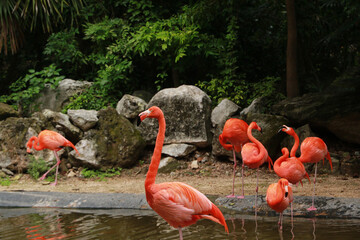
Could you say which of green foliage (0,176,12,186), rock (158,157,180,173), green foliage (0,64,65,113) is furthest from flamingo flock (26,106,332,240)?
green foliage (0,64,65,113)

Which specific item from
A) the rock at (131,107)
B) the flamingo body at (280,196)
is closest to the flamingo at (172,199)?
the flamingo body at (280,196)

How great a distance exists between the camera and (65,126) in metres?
7.98

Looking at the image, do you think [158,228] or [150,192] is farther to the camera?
[158,228]

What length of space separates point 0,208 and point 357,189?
4869mm

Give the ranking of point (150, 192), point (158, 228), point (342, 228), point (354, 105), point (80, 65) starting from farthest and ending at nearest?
point (80, 65) < point (354, 105) < point (158, 228) < point (342, 228) < point (150, 192)

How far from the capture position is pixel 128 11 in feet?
31.5

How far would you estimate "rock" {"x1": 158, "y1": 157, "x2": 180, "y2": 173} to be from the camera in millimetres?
7702

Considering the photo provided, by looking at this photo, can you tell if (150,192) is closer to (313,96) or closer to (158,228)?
(158,228)

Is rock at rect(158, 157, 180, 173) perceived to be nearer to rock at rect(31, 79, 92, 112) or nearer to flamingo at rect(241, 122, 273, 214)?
flamingo at rect(241, 122, 273, 214)

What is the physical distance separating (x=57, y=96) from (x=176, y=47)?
9.58 ft

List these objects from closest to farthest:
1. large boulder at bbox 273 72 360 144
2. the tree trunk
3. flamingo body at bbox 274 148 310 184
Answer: flamingo body at bbox 274 148 310 184 → large boulder at bbox 273 72 360 144 → the tree trunk

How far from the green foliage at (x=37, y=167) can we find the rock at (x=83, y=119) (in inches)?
38.3

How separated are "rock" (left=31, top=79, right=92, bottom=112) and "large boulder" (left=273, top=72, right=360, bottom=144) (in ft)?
15.8

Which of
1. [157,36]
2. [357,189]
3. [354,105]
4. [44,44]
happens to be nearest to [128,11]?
[157,36]
